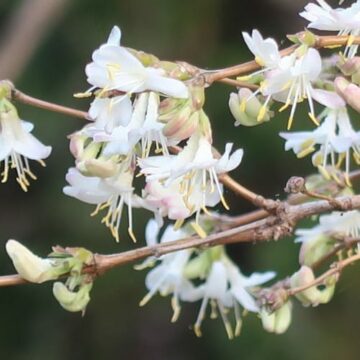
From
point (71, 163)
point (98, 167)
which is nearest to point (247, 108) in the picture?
point (98, 167)

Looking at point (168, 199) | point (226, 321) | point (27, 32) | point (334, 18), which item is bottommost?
point (226, 321)

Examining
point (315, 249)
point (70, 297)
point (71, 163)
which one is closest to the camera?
point (70, 297)

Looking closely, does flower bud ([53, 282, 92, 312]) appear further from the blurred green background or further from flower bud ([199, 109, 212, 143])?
the blurred green background

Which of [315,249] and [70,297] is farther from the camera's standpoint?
[315,249]

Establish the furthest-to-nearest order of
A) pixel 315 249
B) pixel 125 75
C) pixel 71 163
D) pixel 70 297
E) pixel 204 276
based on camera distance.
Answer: pixel 71 163, pixel 204 276, pixel 315 249, pixel 70 297, pixel 125 75

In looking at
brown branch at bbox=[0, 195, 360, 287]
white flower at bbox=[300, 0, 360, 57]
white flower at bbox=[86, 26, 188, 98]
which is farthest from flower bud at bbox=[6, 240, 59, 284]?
white flower at bbox=[300, 0, 360, 57]

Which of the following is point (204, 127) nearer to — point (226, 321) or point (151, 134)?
point (151, 134)

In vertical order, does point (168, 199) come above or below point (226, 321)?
above

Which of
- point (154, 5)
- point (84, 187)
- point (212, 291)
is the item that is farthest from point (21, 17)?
point (84, 187)
